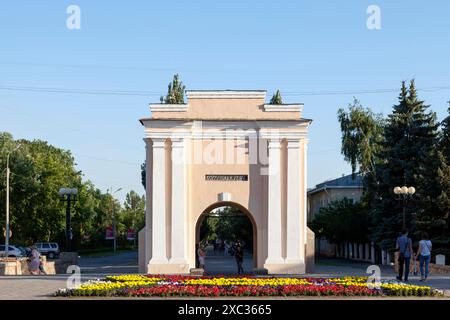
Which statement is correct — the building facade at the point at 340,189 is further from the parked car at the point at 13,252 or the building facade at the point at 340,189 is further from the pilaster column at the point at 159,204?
the pilaster column at the point at 159,204

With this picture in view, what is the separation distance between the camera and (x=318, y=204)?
84938mm

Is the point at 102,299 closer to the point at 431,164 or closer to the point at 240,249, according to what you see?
the point at 240,249

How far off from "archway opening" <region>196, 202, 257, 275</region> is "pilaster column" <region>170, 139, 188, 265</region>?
1856mm

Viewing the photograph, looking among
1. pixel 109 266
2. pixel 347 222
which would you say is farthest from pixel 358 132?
pixel 109 266

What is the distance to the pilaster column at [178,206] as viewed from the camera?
33.2 metres

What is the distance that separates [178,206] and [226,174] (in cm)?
247

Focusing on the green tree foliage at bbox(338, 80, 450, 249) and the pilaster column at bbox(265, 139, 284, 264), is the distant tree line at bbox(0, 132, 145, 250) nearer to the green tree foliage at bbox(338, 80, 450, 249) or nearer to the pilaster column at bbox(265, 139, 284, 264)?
the green tree foliage at bbox(338, 80, 450, 249)

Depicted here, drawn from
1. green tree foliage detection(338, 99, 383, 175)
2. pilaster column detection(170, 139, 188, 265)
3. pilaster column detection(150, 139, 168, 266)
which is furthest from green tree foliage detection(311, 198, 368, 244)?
pilaster column detection(150, 139, 168, 266)

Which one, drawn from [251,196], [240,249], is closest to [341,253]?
[240,249]

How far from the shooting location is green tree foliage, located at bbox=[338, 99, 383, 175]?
6281 cm

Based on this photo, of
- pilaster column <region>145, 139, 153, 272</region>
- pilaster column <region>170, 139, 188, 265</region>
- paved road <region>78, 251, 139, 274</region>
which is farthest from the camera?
paved road <region>78, 251, 139, 274</region>

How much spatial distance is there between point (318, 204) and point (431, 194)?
40438 millimetres

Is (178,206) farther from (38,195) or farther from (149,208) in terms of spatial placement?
(38,195)

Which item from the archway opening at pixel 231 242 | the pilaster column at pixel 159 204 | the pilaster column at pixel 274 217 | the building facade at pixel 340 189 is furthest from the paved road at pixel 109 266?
the building facade at pixel 340 189
